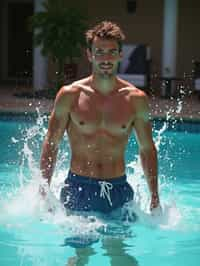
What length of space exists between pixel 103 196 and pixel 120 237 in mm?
448

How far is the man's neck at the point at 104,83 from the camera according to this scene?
4.16 meters

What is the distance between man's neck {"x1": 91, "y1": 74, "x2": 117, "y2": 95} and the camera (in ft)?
13.6

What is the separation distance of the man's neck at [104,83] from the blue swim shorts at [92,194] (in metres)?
0.54

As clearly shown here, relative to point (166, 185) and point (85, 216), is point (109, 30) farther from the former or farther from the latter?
point (166, 185)

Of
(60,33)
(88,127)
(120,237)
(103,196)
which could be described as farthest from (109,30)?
(60,33)

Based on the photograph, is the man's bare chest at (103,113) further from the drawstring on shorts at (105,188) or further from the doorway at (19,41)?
the doorway at (19,41)

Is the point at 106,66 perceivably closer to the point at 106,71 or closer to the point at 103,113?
the point at 106,71

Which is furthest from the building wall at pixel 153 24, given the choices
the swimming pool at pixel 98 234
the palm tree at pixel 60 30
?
the swimming pool at pixel 98 234

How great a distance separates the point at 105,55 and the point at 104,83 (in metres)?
0.24

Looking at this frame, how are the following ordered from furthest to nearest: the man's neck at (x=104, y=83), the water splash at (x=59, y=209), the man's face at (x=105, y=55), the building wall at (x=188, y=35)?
the building wall at (x=188, y=35), the water splash at (x=59, y=209), the man's neck at (x=104, y=83), the man's face at (x=105, y=55)

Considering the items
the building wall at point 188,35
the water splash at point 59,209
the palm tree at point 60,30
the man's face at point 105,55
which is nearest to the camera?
the man's face at point 105,55

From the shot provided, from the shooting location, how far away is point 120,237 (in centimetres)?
457

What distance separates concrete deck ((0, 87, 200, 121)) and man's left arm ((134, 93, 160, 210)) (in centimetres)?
701

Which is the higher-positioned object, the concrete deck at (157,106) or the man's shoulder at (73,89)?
the man's shoulder at (73,89)
